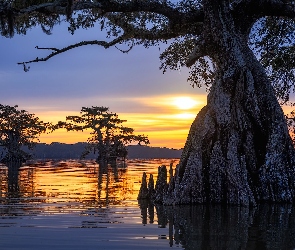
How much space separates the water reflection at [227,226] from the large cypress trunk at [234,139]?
562mm

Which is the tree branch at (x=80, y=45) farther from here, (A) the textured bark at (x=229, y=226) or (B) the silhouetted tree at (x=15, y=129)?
(B) the silhouetted tree at (x=15, y=129)

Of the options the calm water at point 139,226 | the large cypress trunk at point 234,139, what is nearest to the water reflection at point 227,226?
the calm water at point 139,226

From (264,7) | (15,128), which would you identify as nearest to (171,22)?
(264,7)

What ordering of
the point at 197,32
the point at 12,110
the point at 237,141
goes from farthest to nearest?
1. the point at 12,110
2. the point at 197,32
3. the point at 237,141

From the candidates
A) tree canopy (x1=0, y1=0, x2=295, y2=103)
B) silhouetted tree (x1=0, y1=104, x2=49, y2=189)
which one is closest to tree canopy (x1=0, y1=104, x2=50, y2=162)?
silhouetted tree (x1=0, y1=104, x2=49, y2=189)

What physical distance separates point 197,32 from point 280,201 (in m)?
6.12

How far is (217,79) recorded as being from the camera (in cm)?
1335

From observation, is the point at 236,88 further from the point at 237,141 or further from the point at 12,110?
the point at 12,110

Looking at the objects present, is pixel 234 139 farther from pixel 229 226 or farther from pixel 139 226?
pixel 139 226

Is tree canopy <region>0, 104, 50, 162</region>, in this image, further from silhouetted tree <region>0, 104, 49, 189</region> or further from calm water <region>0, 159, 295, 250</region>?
calm water <region>0, 159, 295, 250</region>

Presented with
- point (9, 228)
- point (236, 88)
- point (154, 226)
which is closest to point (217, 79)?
point (236, 88)

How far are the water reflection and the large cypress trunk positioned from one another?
22.1 inches

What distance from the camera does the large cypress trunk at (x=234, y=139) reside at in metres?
11.9

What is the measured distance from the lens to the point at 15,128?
63.4m
